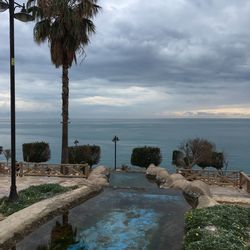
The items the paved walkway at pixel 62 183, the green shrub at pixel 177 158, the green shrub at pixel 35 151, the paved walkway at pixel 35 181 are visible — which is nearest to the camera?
the paved walkway at pixel 62 183

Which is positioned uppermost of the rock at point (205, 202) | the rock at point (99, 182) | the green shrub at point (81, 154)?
the rock at point (205, 202)

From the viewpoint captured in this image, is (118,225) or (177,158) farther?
(177,158)

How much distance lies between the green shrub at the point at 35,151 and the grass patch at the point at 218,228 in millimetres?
28116

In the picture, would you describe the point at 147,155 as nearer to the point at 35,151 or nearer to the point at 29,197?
the point at 35,151

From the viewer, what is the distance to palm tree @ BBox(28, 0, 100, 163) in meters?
25.3

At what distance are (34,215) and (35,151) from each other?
26.4 m

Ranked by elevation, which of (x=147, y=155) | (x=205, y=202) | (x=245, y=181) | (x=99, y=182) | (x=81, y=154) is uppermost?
(x=205, y=202)

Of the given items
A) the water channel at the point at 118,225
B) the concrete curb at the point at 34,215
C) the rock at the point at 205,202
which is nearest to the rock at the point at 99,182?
the water channel at the point at 118,225

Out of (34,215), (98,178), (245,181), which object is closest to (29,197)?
(34,215)

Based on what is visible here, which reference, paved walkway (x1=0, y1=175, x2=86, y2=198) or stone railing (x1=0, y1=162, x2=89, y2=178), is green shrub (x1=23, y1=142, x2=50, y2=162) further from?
paved walkway (x1=0, y1=175, x2=86, y2=198)

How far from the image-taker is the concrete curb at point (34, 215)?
35.8 feet

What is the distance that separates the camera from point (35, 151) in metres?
38.5

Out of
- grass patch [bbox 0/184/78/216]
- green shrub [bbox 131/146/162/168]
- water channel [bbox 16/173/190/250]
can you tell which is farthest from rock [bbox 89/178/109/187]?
green shrub [bbox 131/146/162/168]

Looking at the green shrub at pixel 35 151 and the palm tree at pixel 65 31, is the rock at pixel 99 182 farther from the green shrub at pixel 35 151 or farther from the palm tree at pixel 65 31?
the green shrub at pixel 35 151
